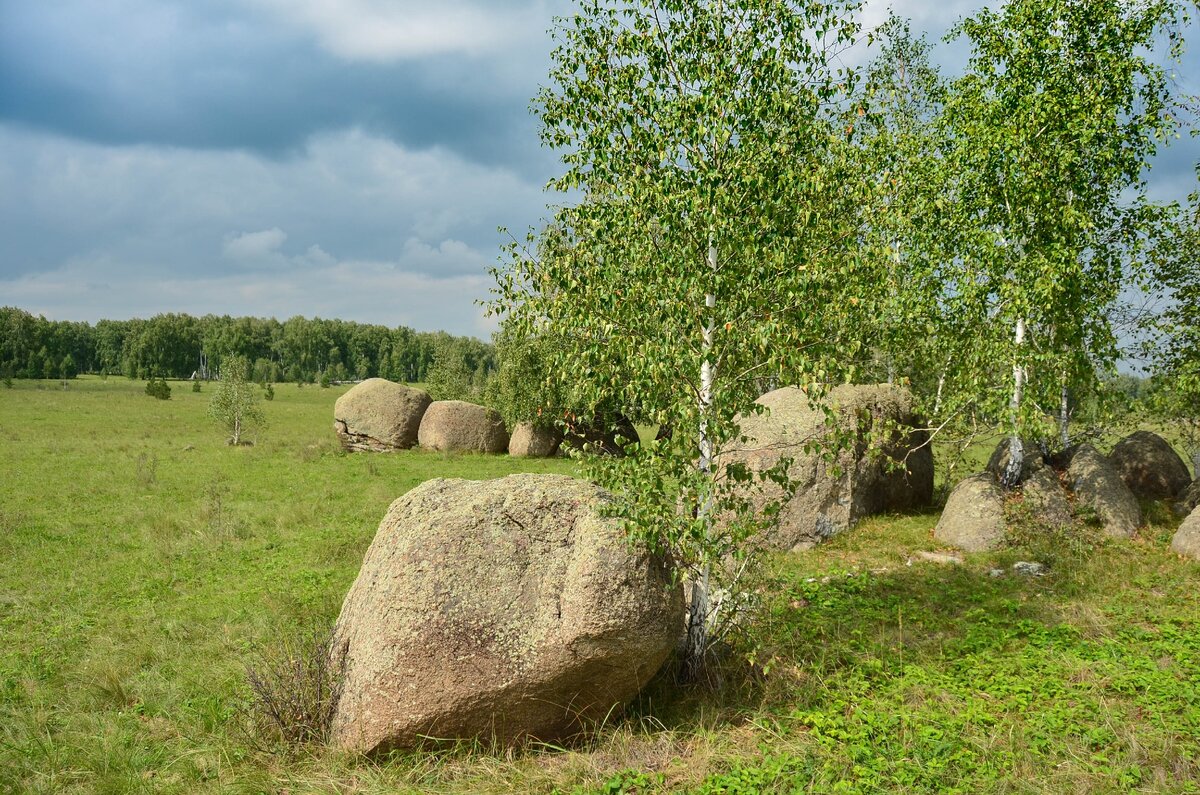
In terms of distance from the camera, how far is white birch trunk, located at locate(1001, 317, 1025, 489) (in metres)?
15.0

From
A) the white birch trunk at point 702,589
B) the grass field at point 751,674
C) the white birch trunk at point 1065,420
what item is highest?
Result: the white birch trunk at point 1065,420

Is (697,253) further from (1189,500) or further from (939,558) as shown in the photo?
(1189,500)

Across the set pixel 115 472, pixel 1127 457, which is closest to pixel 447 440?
pixel 115 472

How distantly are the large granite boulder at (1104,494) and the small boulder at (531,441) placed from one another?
22848 mm

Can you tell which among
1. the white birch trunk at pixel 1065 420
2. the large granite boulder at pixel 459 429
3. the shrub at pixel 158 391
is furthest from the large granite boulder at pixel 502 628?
the shrub at pixel 158 391

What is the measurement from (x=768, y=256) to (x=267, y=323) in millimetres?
158695

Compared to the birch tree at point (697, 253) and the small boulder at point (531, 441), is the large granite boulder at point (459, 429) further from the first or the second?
the birch tree at point (697, 253)

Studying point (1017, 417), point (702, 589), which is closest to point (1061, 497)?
point (1017, 417)

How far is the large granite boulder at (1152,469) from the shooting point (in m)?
19.3

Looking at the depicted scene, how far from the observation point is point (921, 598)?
40.2ft

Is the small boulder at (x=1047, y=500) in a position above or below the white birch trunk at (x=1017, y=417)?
below

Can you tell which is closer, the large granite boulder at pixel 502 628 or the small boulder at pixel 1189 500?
the large granite boulder at pixel 502 628

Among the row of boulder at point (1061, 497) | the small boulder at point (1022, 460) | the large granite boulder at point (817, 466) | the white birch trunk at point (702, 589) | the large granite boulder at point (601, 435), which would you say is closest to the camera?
the white birch trunk at point (702, 589)

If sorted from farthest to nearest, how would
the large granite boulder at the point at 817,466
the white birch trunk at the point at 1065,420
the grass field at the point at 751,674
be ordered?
the white birch trunk at the point at 1065,420, the large granite boulder at the point at 817,466, the grass field at the point at 751,674
